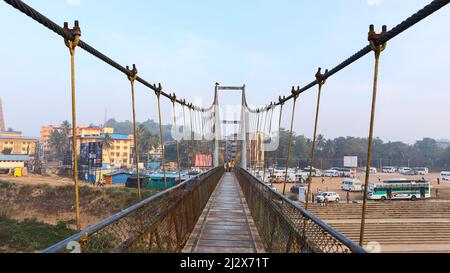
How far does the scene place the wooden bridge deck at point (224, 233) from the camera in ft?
13.1

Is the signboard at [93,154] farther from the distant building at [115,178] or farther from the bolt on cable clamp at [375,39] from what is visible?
the bolt on cable clamp at [375,39]

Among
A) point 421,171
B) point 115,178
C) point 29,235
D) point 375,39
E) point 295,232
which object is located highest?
point 375,39

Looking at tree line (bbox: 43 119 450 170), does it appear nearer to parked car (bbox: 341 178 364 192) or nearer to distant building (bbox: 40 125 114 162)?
distant building (bbox: 40 125 114 162)

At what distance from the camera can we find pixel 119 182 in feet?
158

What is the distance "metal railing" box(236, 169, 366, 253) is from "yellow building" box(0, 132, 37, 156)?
3072 inches

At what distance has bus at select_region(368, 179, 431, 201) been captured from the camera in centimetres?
3372

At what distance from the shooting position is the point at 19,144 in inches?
2835

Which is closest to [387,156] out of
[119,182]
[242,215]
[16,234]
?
[119,182]

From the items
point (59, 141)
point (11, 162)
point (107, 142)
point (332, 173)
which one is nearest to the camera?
point (11, 162)

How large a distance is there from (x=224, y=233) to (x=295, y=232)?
2.46 m

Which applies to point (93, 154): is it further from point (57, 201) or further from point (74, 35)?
point (74, 35)

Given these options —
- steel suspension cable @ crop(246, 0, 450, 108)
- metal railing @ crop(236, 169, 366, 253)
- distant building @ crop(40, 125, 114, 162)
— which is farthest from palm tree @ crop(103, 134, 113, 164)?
steel suspension cable @ crop(246, 0, 450, 108)

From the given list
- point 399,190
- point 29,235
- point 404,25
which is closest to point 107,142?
point 29,235

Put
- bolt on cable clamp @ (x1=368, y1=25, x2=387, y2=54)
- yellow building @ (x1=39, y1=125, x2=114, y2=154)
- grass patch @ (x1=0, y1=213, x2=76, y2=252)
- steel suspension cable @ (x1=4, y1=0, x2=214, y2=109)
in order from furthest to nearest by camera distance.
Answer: yellow building @ (x1=39, y1=125, x2=114, y2=154) < grass patch @ (x1=0, y1=213, x2=76, y2=252) < bolt on cable clamp @ (x1=368, y1=25, x2=387, y2=54) < steel suspension cable @ (x1=4, y1=0, x2=214, y2=109)
